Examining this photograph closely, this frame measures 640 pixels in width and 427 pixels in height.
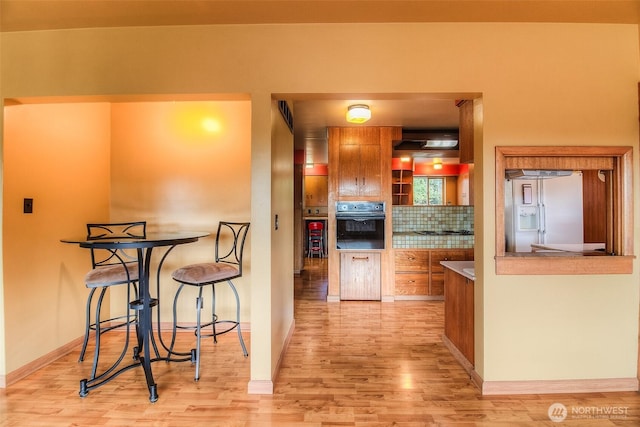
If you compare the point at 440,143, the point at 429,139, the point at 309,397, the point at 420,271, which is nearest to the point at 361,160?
the point at 429,139

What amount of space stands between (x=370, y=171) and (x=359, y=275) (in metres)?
1.52

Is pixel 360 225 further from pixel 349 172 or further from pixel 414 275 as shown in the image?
pixel 414 275

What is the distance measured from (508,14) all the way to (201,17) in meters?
1.97

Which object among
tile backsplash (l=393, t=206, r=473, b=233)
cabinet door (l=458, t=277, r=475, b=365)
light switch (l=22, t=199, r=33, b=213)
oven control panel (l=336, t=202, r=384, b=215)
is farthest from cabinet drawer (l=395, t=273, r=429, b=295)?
light switch (l=22, t=199, r=33, b=213)

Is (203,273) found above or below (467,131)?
below

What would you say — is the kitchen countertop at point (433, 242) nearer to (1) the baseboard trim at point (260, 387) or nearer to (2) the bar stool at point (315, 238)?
(1) the baseboard trim at point (260, 387)

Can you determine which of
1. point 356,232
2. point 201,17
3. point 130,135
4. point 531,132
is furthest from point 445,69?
point 130,135

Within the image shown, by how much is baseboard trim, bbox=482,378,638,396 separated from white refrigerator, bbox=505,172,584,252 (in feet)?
6.04

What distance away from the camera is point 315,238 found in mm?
8172

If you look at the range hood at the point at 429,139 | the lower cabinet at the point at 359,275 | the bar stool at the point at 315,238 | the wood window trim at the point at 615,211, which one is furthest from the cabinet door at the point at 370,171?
the bar stool at the point at 315,238

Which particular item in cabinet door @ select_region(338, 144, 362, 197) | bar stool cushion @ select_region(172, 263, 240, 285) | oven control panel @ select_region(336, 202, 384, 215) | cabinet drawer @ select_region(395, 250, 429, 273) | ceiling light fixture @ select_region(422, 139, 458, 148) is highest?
ceiling light fixture @ select_region(422, 139, 458, 148)

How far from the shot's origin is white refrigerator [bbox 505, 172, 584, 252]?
3623 millimetres

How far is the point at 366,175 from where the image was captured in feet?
13.9

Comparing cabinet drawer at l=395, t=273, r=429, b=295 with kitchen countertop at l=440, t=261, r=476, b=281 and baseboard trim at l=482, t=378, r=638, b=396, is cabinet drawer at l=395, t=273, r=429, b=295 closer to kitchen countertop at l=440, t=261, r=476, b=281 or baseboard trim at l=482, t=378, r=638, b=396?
kitchen countertop at l=440, t=261, r=476, b=281
